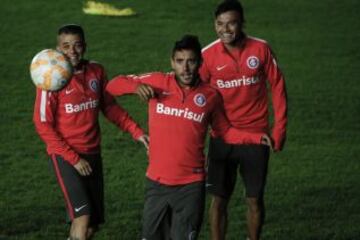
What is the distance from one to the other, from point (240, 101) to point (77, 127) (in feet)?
5.56

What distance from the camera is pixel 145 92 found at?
8.36 metres

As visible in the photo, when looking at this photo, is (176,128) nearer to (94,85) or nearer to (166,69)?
(94,85)

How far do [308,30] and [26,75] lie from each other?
8.93 m

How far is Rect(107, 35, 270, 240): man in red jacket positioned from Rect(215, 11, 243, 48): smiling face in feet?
3.84

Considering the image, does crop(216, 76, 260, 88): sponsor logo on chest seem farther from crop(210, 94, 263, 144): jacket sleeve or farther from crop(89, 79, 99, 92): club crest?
crop(89, 79, 99, 92): club crest

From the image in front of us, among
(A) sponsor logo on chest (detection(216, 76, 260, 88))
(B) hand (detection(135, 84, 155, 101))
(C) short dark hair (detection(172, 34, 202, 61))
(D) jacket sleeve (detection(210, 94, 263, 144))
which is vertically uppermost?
(C) short dark hair (detection(172, 34, 202, 61))

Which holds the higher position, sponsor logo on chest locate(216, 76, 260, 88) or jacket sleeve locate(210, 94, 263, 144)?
sponsor logo on chest locate(216, 76, 260, 88)

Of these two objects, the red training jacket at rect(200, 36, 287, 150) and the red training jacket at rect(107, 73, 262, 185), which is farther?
the red training jacket at rect(200, 36, 287, 150)

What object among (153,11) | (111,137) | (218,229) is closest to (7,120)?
(111,137)

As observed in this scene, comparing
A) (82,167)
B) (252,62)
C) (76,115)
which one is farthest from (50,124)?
(252,62)

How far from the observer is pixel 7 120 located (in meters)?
17.3

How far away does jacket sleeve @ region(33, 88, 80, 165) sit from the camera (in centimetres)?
907

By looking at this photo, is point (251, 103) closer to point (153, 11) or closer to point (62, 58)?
point (62, 58)

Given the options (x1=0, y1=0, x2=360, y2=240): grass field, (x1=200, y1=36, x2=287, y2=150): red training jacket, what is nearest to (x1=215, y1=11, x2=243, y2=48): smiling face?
(x1=200, y1=36, x2=287, y2=150): red training jacket
